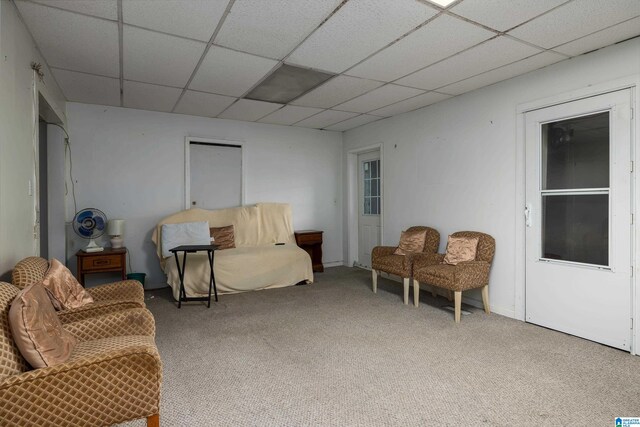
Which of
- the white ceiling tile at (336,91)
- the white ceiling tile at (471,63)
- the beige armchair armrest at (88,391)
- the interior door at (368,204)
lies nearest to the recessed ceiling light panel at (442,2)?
the white ceiling tile at (471,63)

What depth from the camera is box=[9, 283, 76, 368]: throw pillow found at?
141 cm

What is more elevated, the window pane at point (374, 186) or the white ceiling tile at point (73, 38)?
the white ceiling tile at point (73, 38)

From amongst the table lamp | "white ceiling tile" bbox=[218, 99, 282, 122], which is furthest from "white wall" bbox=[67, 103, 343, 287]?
the table lamp

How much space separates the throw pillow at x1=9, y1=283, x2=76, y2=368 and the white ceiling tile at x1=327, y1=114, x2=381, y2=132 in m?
4.54

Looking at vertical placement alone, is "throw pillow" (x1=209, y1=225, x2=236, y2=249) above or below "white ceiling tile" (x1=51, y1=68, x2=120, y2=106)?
below

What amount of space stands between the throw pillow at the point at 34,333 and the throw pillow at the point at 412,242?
3.67 metres

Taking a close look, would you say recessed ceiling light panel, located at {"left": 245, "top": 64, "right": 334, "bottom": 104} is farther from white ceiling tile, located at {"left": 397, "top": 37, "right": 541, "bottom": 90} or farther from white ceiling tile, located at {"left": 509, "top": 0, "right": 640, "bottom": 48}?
white ceiling tile, located at {"left": 509, "top": 0, "right": 640, "bottom": 48}

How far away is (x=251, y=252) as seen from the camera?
482 cm

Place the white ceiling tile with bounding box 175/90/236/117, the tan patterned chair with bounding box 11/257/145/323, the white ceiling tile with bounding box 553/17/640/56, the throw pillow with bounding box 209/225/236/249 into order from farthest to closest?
1. the throw pillow with bounding box 209/225/236/249
2. the white ceiling tile with bounding box 175/90/236/117
3. the white ceiling tile with bounding box 553/17/640/56
4. the tan patterned chair with bounding box 11/257/145/323

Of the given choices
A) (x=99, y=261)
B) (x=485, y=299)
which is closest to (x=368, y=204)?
(x=485, y=299)

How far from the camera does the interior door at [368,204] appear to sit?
5.84 m

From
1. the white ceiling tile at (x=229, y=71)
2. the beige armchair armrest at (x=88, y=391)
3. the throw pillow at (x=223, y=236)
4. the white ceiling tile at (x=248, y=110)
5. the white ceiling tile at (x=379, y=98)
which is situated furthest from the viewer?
the throw pillow at (x=223, y=236)

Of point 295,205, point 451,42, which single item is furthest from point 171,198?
point 451,42

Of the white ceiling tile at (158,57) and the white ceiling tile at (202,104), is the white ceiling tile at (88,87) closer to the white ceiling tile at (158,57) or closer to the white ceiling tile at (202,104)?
the white ceiling tile at (158,57)
